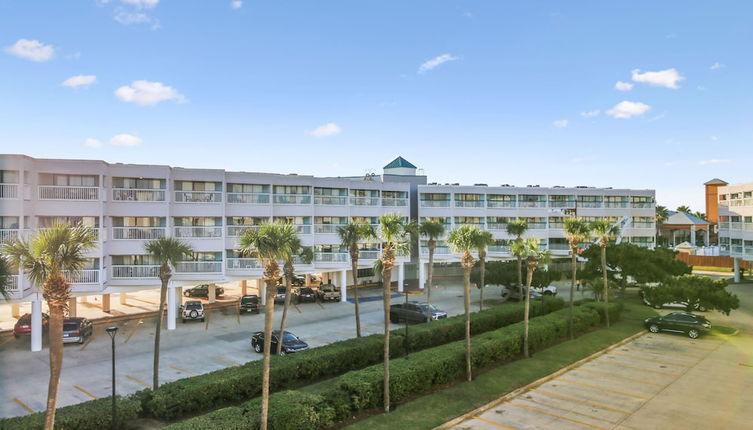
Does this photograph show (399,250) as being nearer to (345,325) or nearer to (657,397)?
(657,397)

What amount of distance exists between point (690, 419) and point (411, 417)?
11.3 metres

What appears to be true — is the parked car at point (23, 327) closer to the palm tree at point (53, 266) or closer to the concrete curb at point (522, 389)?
the palm tree at point (53, 266)

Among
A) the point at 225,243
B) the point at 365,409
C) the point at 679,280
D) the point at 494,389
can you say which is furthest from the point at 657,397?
the point at 225,243

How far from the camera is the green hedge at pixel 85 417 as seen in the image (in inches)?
603

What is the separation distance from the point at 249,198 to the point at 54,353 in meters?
29.0

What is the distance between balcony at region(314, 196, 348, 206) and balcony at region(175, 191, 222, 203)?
36.1ft

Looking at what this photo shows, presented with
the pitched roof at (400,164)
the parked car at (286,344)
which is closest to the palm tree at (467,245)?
the parked car at (286,344)

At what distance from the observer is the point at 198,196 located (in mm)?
38625

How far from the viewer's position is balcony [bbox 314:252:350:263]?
45.8m

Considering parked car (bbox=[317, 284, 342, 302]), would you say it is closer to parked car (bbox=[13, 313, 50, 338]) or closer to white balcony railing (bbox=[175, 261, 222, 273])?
white balcony railing (bbox=[175, 261, 222, 273])

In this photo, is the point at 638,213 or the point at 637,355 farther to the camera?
the point at 638,213

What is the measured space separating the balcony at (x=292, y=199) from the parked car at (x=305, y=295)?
30.5ft

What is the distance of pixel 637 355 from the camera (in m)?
28.7

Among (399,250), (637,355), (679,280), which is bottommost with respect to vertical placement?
(637,355)
